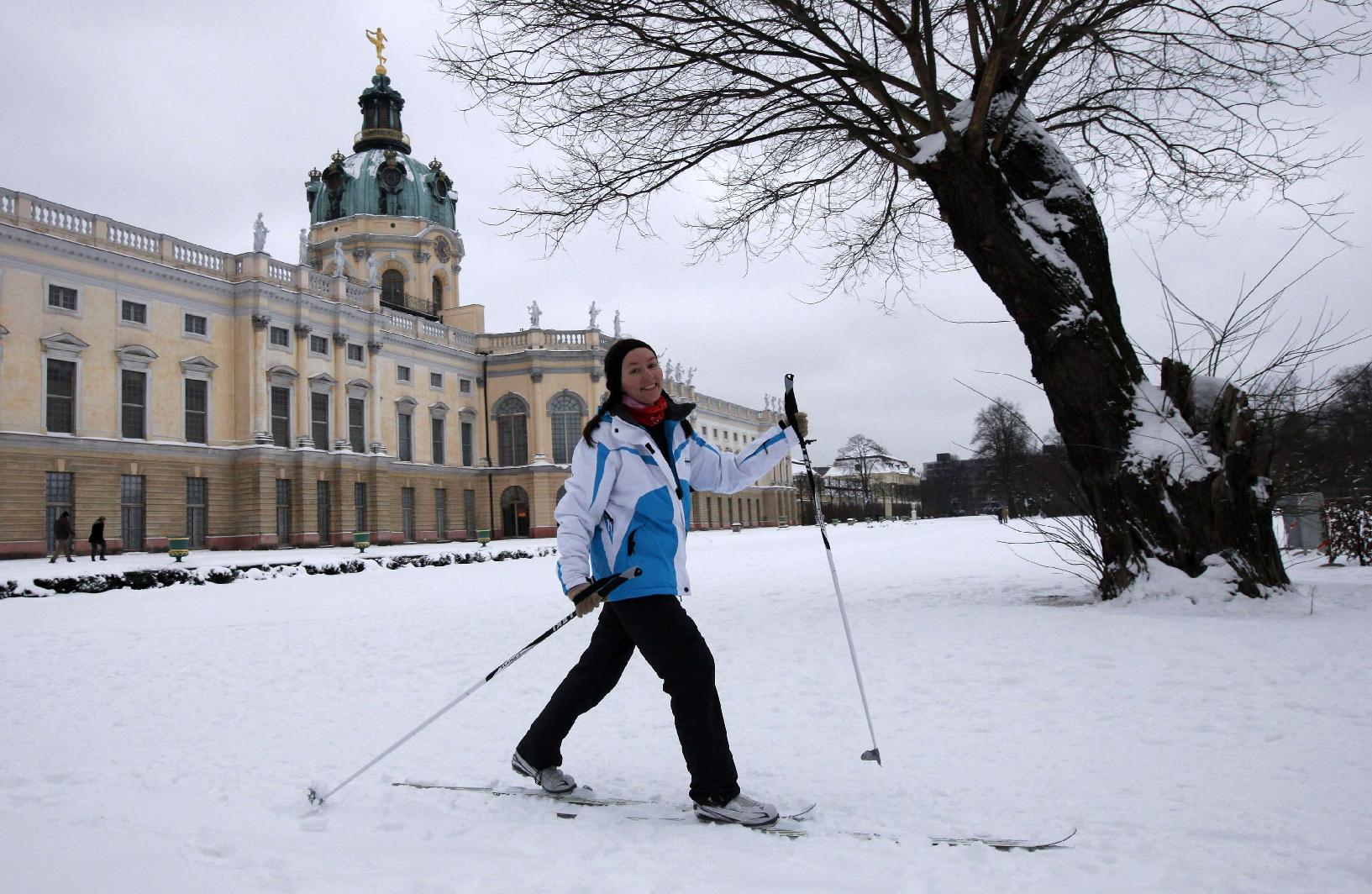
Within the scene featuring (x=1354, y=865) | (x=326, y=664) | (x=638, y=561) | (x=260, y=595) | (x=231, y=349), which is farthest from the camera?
(x=231, y=349)

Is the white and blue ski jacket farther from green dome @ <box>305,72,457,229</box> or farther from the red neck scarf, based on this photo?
green dome @ <box>305,72,457,229</box>

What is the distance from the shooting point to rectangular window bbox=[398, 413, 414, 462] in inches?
1804

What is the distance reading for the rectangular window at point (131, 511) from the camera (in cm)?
3241

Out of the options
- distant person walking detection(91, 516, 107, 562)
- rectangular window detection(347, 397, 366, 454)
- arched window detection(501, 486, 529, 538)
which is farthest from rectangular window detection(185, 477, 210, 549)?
arched window detection(501, 486, 529, 538)

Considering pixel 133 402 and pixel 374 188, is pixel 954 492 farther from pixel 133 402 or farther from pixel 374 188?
pixel 133 402

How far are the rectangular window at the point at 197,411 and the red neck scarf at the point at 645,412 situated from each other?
37.0 m

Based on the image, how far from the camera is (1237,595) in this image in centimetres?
758

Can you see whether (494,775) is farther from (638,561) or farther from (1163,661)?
(1163,661)

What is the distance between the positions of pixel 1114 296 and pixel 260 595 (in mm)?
13268

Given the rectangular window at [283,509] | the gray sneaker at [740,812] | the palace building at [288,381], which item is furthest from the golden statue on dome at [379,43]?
the gray sneaker at [740,812]

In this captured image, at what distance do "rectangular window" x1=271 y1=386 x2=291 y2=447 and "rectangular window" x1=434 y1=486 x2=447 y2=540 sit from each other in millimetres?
10086

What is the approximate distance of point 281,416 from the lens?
127ft

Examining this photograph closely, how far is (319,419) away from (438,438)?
8551 millimetres

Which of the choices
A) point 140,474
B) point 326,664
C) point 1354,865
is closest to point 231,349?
point 140,474
